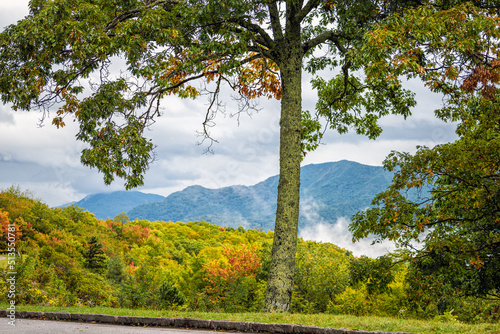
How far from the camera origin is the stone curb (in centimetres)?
759

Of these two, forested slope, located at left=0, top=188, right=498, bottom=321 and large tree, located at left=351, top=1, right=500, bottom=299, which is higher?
large tree, located at left=351, top=1, right=500, bottom=299

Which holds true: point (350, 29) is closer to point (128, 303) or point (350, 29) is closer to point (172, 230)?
point (128, 303)

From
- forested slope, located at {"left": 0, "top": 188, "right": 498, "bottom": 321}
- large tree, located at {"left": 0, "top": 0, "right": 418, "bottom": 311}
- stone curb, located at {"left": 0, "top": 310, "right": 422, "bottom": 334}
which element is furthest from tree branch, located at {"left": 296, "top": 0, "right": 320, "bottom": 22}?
stone curb, located at {"left": 0, "top": 310, "right": 422, "bottom": 334}

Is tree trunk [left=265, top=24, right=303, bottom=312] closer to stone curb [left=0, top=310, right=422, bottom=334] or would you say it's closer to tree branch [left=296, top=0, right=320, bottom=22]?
tree branch [left=296, top=0, right=320, bottom=22]

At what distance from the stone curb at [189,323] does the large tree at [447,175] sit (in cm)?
389

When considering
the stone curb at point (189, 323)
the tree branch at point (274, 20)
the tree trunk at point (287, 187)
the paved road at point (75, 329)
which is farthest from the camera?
the tree branch at point (274, 20)

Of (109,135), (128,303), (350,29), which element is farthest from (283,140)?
(128,303)

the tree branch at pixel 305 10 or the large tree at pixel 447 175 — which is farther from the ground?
the tree branch at pixel 305 10

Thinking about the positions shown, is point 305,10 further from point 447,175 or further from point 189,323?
point 189,323

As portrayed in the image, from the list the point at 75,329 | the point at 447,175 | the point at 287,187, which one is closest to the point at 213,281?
the point at 287,187

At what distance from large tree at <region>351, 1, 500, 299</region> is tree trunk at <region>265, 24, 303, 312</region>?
193 cm

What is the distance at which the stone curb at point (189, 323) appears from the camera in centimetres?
759

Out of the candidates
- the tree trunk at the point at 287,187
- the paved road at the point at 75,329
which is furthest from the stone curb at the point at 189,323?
the tree trunk at the point at 287,187

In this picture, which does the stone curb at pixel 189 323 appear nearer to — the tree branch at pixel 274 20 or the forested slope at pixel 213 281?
the forested slope at pixel 213 281
